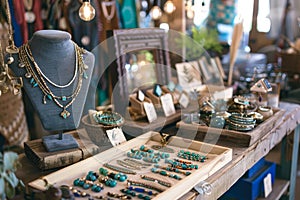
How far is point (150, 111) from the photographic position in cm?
148

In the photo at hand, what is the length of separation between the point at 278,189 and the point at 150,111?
891mm

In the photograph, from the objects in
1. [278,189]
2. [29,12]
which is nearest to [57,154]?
[278,189]

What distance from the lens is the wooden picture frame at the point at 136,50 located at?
1.64 meters

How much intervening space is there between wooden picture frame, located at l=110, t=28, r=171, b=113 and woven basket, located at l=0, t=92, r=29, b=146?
2.90 feet

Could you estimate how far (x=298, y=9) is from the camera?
4.11 metres

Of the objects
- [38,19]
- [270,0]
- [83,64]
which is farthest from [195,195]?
[270,0]

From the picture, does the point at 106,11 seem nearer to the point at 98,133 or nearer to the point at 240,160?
the point at 98,133

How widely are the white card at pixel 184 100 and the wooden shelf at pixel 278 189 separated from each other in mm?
637

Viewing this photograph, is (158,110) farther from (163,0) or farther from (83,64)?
(163,0)

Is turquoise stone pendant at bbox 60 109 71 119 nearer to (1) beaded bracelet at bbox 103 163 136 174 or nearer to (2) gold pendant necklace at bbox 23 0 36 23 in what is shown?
(1) beaded bracelet at bbox 103 163 136 174

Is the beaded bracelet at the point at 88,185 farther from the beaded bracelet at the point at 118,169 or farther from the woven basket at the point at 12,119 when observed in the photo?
the woven basket at the point at 12,119

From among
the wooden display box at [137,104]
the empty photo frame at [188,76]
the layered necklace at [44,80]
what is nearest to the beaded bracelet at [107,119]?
the layered necklace at [44,80]

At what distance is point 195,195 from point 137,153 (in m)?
0.28

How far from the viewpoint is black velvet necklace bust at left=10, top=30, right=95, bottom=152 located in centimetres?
111
